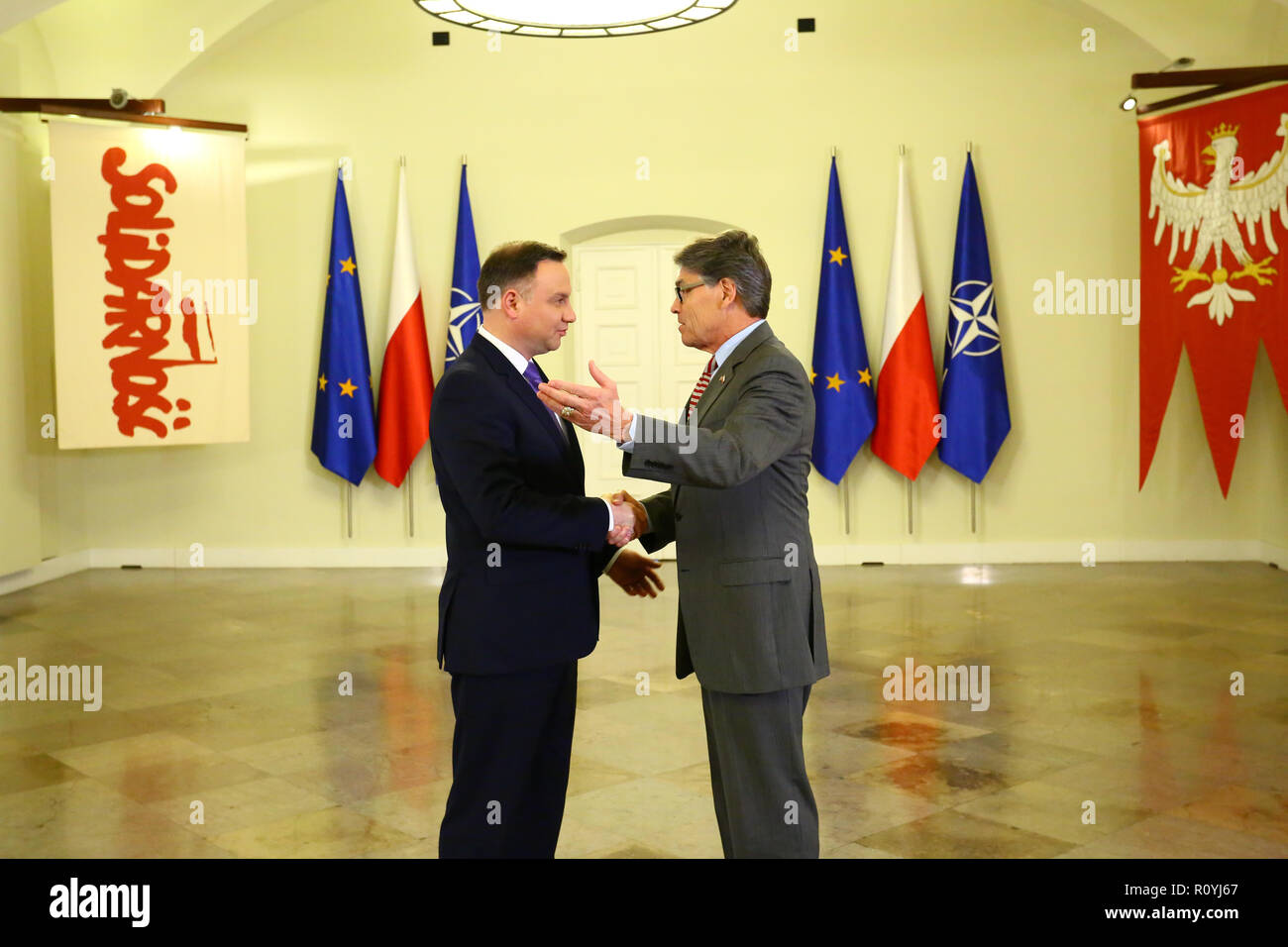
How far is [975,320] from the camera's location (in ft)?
32.6

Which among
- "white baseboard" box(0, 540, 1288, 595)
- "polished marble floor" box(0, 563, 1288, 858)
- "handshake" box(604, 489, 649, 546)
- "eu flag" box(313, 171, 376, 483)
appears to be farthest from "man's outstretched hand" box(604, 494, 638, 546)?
"eu flag" box(313, 171, 376, 483)

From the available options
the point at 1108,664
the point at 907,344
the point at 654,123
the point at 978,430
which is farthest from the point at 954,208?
the point at 1108,664

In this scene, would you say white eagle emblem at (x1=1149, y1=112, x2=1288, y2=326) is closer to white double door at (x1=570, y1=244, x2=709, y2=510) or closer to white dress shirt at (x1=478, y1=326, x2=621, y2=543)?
white double door at (x1=570, y1=244, x2=709, y2=510)

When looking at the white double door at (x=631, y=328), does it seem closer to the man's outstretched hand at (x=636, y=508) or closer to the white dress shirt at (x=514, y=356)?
the man's outstretched hand at (x=636, y=508)

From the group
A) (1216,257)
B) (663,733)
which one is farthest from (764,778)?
(1216,257)

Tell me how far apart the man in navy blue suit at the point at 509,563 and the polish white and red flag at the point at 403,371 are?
23.8 ft

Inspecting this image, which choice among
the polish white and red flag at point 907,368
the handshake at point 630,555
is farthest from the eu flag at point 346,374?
the handshake at point 630,555

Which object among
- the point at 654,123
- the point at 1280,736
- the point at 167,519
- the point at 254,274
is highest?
the point at 654,123

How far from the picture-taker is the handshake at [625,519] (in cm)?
309

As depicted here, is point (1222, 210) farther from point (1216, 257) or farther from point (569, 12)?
point (569, 12)
